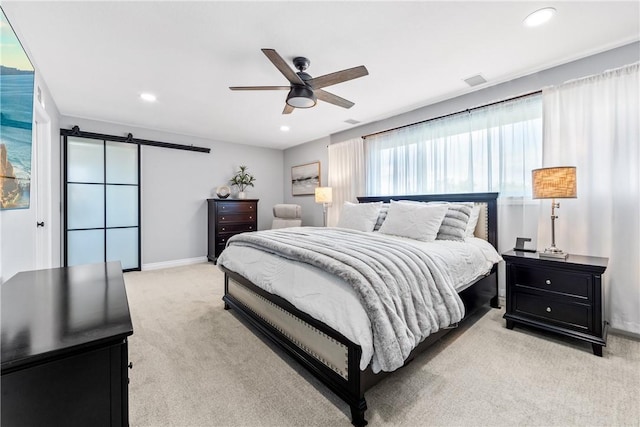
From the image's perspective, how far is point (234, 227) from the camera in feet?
17.8

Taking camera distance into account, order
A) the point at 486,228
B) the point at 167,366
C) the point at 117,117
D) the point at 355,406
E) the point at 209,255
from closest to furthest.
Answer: the point at 355,406 < the point at 167,366 < the point at 486,228 < the point at 117,117 < the point at 209,255

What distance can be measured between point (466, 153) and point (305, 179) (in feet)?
11.0

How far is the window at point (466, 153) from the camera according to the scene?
9.73 ft

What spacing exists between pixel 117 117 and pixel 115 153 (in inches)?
24.5

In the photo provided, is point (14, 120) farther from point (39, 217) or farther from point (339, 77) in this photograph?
point (339, 77)

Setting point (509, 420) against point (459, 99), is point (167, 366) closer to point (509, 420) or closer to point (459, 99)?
point (509, 420)

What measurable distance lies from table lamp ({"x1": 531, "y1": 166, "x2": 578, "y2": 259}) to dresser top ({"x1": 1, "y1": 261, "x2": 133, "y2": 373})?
3006 mm

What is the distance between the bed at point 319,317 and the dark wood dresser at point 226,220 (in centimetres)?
232

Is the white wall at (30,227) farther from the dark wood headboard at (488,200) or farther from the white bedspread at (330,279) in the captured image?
the dark wood headboard at (488,200)

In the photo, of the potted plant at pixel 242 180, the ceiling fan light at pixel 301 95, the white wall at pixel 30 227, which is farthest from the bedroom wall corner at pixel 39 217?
the potted plant at pixel 242 180

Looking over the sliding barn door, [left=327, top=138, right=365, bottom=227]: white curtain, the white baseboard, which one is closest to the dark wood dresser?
the white baseboard

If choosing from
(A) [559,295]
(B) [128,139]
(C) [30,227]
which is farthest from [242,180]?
(A) [559,295]

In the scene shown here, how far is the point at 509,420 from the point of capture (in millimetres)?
1447

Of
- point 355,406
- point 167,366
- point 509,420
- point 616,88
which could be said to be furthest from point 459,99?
point 167,366
